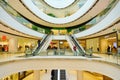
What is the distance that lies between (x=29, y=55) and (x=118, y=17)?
716 cm

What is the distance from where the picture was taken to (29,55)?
14.4 metres

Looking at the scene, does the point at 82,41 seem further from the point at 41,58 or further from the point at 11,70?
the point at 11,70

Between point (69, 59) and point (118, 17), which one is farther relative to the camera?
point (69, 59)

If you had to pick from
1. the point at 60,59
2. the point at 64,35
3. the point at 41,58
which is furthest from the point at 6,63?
the point at 64,35

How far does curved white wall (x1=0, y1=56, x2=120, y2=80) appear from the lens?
11234mm

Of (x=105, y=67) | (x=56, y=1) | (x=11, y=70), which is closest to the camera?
(x=105, y=67)

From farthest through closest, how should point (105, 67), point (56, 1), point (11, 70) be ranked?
point (56, 1)
point (11, 70)
point (105, 67)

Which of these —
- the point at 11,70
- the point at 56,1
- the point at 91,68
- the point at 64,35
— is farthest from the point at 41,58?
the point at 56,1

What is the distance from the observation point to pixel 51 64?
14.0 metres

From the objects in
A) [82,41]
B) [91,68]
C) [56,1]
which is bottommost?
[91,68]

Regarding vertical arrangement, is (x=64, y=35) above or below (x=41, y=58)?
above

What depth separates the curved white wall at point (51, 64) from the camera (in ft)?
36.9

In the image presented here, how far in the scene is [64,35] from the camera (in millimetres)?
31625

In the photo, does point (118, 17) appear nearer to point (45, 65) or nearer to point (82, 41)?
point (45, 65)
